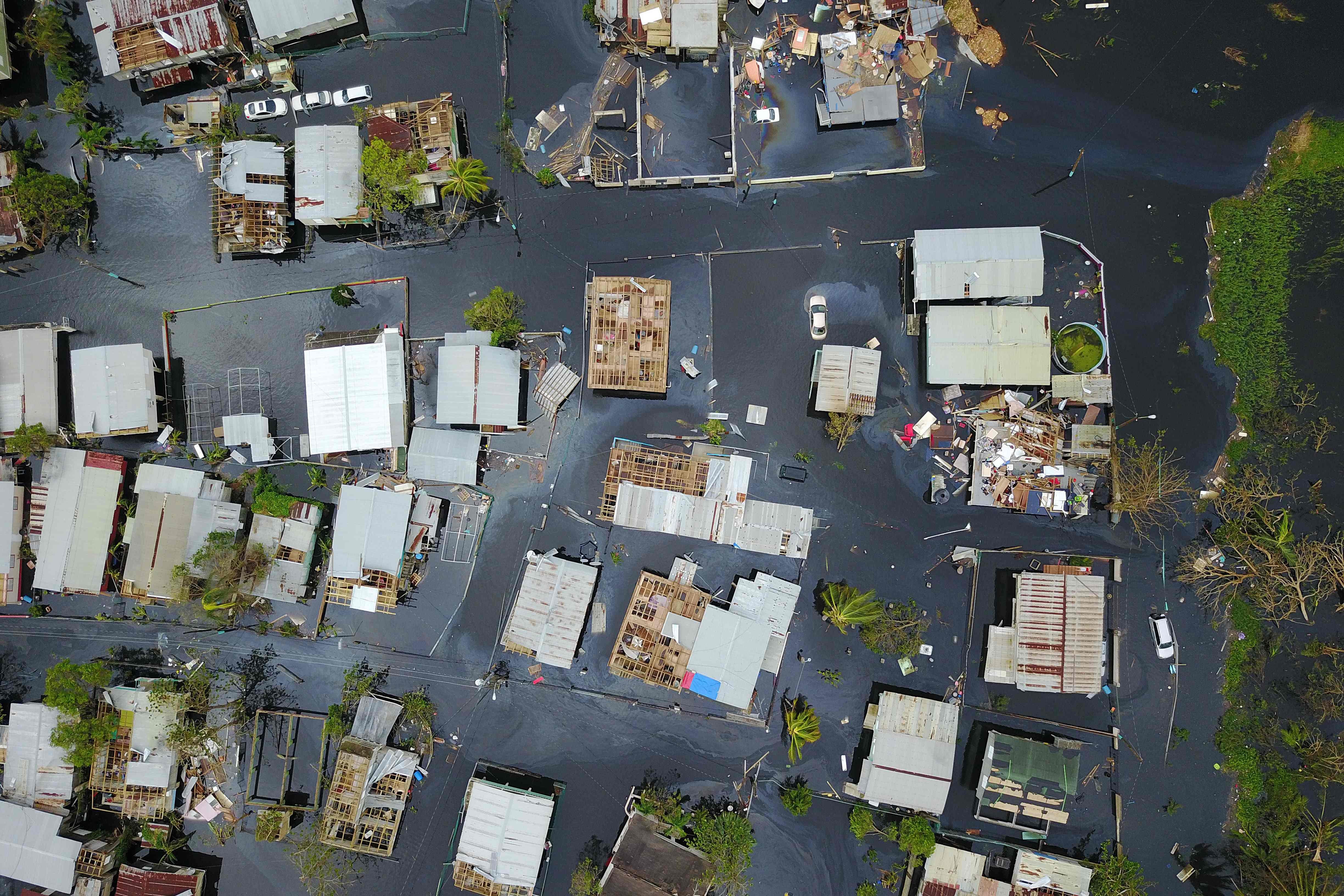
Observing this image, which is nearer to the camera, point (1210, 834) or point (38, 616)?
point (1210, 834)

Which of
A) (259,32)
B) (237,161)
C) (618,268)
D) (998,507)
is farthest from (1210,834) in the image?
(259,32)

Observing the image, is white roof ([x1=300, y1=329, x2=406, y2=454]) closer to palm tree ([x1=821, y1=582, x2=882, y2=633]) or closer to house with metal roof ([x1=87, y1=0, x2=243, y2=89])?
house with metal roof ([x1=87, y1=0, x2=243, y2=89])

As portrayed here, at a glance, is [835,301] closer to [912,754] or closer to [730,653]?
[730,653]

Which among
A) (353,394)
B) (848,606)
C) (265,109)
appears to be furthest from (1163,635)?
(265,109)

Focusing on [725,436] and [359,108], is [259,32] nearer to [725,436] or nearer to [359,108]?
[359,108]

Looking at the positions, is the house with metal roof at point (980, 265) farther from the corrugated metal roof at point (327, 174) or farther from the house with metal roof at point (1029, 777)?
the corrugated metal roof at point (327, 174)

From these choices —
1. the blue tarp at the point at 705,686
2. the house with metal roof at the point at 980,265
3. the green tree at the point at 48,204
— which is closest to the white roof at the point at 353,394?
the green tree at the point at 48,204
